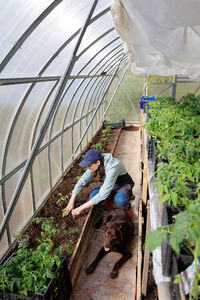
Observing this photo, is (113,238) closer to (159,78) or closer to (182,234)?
(182,234)

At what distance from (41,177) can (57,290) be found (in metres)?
2.60

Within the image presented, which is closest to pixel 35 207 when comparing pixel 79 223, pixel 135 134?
pixel 79 223

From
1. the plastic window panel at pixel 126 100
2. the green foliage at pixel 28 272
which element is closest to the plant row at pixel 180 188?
the green foliage at pixel 28 272

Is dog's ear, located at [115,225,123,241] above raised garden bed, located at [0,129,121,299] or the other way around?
above

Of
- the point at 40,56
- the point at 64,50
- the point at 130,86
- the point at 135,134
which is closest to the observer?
the point at 40,56

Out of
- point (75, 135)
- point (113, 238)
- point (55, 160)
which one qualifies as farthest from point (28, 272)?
point (75, 135)

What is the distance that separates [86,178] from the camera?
13.3 ft

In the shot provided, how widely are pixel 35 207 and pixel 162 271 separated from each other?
3.38 metres

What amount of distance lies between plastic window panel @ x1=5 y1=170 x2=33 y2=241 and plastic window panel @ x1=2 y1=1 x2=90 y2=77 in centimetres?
169

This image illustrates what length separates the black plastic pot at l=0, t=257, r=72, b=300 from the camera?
7.42 feet

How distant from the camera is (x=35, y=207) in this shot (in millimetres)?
4414

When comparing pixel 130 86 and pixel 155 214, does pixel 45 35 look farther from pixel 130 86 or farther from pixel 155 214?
pixel 130 86

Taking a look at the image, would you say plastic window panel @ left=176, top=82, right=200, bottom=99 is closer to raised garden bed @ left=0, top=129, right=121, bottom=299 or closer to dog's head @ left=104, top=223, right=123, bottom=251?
raised garden bed @ left=0, top=129, right=121, bottom=299

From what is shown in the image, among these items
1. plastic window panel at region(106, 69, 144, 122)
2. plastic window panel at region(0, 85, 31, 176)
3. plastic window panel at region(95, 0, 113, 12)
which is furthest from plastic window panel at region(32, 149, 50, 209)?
plastic window panel at region(106, 69, 144, 122)
